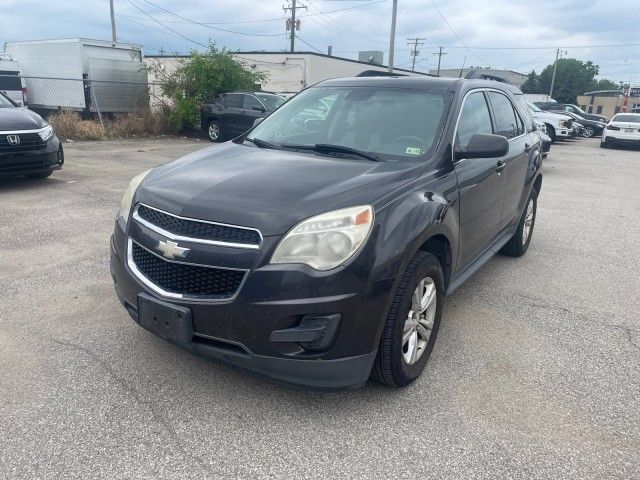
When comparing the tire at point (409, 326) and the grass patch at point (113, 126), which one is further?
the grass patch at point (113, 126)

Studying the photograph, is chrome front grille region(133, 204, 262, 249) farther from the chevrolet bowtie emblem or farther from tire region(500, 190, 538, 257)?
tire region(500, 190, 538, 257)

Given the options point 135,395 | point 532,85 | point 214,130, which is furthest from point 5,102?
point 532,85

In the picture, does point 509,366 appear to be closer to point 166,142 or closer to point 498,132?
point 498,132

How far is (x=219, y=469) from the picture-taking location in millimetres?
2340

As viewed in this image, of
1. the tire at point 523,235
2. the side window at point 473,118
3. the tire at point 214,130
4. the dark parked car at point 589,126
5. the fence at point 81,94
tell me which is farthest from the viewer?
the dark parked car at point 589,126

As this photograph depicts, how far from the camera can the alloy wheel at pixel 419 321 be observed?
2.91 meters

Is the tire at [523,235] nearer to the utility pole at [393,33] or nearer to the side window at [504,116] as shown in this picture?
the side window at [504,116]

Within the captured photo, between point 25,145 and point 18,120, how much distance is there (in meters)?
0.38

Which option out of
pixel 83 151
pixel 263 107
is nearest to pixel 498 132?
pixel 83 151

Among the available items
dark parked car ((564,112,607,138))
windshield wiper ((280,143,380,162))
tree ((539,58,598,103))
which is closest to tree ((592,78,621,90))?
tree ((539,58,598,103))

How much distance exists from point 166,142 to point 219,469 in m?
15.3

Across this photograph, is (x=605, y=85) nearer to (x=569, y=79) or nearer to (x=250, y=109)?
(x=569, y=79)

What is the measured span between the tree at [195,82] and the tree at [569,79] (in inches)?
3633

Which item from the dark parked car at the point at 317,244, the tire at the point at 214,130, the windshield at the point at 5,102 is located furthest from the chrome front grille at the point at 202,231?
the tire at the point at 214,130
